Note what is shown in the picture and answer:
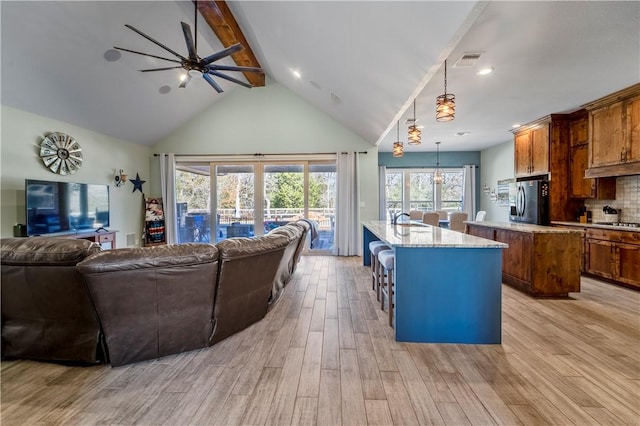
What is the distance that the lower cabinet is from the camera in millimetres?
3807

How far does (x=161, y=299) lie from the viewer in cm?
214

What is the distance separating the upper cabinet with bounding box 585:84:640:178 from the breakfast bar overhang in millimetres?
3277

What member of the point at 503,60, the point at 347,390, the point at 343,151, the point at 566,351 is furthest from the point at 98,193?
the point at 566,351

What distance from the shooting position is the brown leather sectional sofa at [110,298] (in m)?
1.99

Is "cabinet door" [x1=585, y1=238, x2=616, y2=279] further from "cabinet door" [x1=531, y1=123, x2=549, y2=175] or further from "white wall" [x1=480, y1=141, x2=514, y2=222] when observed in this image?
"white wall" [x1=480, y1=141, x2=514, y2=222]

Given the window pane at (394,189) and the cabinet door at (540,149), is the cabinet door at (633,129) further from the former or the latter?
the window pane at (394,189)

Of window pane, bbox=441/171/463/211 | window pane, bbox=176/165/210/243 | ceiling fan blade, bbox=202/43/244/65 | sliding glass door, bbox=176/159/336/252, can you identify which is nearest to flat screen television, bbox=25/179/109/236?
window pane, bbox=176/165/210/243

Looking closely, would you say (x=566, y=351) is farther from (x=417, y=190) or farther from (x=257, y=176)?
Result: (x=417, y=190)

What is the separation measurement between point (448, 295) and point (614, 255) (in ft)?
11.2

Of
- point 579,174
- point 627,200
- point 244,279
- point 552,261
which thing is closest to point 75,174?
point 244,279

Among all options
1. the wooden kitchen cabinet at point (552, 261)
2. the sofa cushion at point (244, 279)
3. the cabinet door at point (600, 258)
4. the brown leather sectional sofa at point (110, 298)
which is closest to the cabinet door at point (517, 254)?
the wooden kitchen cabinet at point (552, 261)

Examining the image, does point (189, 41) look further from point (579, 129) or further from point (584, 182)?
point (584, 182)

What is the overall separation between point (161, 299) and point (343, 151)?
5.28 m

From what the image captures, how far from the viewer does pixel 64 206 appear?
179 inches
